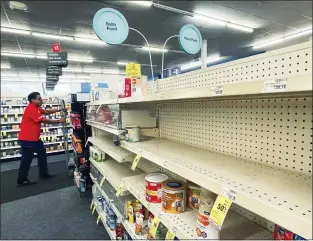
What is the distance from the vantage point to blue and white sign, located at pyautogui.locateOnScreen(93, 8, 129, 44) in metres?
1.85

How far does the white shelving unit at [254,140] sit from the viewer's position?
0.62 metres

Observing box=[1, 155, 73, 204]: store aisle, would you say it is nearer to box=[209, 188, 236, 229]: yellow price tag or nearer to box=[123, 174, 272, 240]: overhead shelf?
box=[123, 174, 272, 240]: overhead shelf

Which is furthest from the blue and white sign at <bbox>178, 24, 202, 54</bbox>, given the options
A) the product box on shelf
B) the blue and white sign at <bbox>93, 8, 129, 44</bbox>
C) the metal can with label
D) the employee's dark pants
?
the employee's dark pants

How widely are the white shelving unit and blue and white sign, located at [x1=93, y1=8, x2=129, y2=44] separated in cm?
72

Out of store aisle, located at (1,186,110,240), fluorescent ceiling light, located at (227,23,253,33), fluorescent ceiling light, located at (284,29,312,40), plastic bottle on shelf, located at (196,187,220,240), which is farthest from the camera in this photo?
fluorescent ceiling light, located at (284,29,312,40)

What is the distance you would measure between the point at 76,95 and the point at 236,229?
3120 millimetres

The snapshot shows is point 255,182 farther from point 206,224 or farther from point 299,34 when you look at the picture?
point 299,34

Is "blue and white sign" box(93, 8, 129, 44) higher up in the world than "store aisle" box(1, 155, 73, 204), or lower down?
higher up

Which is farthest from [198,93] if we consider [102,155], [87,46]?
[87,46]

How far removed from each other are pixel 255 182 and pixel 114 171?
1826 millimetres

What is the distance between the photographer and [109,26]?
6.22ft

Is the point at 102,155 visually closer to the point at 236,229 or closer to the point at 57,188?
the point at 57,188

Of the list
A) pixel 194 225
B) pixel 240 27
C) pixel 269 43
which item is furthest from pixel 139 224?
pixel 269 43

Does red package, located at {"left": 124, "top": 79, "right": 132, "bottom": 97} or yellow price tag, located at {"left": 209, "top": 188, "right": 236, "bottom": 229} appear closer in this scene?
yellow price tag, located at {"left": 209, "top": 188, "right": 236, "bottom": 229}
